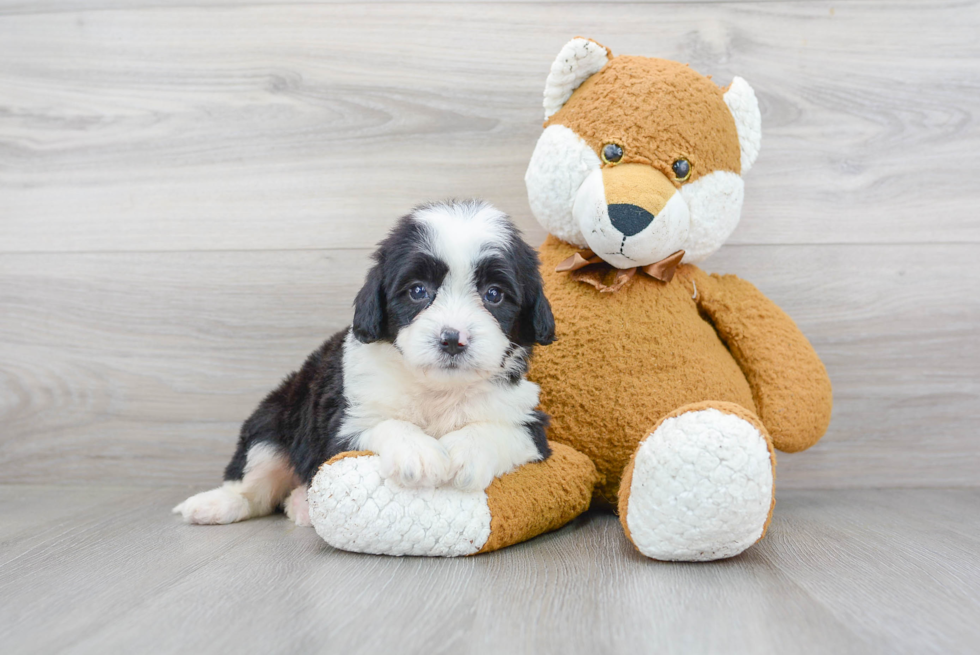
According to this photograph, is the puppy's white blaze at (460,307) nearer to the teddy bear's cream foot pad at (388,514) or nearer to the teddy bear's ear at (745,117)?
the teddy bear's cream foot pad at (388,514)

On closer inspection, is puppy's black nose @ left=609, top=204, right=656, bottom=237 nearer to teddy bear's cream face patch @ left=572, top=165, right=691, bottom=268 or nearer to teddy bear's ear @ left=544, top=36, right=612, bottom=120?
teddy bear's cream face patch @ left=572, top=165, right=691, bottom=268

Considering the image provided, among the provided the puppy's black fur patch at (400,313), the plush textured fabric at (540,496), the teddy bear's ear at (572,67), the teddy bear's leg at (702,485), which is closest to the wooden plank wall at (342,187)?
the teddy bear's ear at (572,67)

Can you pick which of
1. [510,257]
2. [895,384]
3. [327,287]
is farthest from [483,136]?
[895,384]

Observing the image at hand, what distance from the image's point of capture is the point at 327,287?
2.22 meters

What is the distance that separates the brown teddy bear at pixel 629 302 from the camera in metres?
1.54

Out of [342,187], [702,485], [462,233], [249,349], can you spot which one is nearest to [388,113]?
[342,187]

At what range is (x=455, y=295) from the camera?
141 cm

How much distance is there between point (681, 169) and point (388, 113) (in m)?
0.94

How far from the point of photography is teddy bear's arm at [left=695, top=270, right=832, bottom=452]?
175 centimetres

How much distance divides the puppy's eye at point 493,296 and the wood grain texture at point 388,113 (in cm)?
75

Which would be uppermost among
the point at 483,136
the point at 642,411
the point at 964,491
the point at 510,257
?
the point at 483,136

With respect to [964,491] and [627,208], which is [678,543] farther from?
[964,491]

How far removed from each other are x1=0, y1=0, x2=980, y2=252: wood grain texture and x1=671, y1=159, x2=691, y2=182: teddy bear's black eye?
1.89 feet

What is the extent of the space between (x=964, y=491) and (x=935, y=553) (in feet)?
2.76
